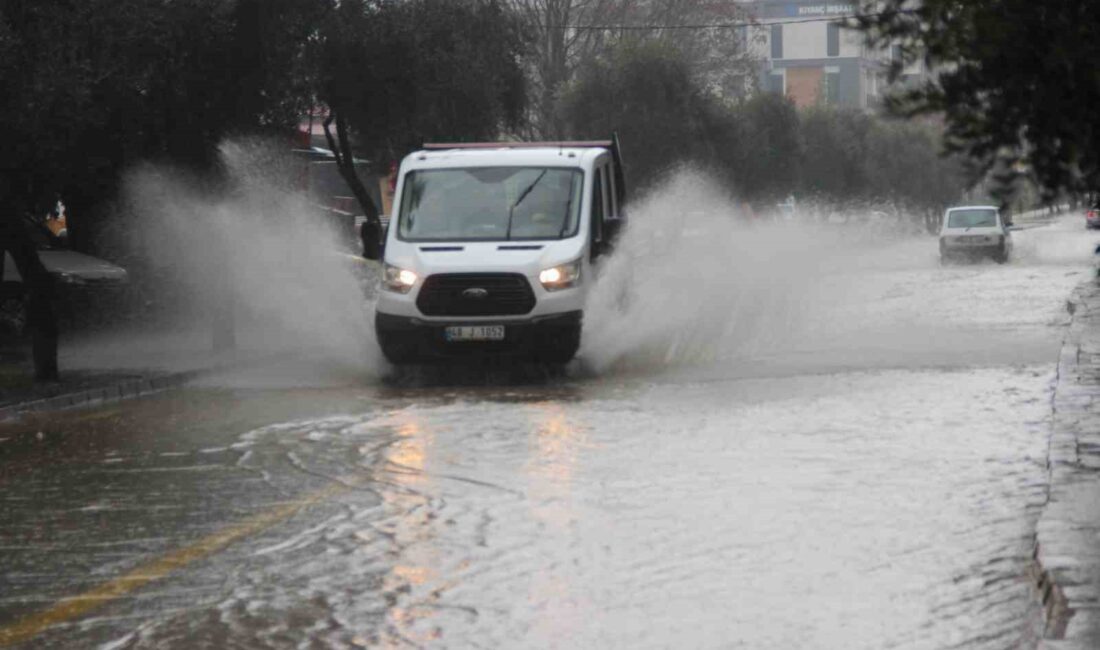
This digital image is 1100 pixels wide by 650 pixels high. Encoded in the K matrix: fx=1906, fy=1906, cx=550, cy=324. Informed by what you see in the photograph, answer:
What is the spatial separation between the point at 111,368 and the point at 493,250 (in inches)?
204

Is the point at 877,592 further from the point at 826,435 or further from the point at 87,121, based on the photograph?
the point at 87,121

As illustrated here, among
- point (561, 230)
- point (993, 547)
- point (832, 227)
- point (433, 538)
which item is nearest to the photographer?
point (993, 547)

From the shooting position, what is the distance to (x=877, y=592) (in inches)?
303

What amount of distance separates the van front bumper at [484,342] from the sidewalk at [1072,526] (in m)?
5.06

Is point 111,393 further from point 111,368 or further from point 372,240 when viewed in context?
point 372,240

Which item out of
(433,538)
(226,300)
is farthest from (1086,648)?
(226,300)

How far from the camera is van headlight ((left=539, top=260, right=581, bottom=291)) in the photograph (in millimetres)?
18391

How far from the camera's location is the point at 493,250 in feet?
61.6

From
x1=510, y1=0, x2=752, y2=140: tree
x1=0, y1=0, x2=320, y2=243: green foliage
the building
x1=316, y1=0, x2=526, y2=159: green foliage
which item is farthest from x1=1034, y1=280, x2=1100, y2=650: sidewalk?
the building

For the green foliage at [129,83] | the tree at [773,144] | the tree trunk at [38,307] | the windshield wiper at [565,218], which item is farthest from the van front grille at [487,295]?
the tree at [773,144]

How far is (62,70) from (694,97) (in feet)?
142

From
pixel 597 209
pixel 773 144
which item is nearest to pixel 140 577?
pixel 597 209

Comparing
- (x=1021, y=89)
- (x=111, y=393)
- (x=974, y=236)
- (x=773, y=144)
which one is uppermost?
(x=1021, y=89)

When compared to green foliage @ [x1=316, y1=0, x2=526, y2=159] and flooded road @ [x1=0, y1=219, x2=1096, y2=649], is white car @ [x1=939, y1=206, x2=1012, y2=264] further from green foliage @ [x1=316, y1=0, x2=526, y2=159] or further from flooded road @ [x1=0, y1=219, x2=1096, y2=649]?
flooded road @ [x1=0, y1=219, x2=1096, y2=649]
